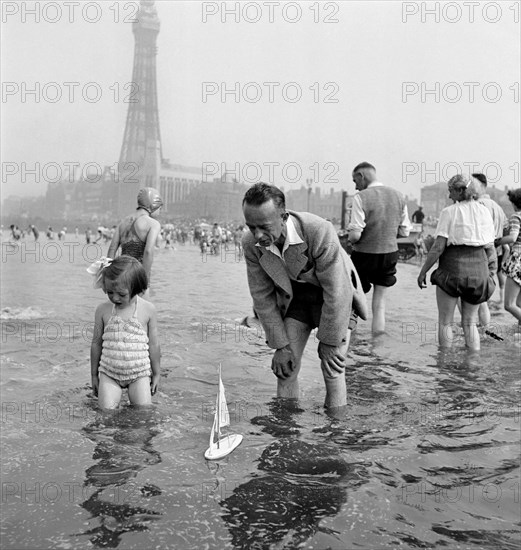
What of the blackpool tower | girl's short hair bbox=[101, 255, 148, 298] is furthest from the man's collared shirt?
the blackpool tower

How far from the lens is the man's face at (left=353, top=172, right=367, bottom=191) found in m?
7.37

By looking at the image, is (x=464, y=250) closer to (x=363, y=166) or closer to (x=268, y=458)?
(x=363, y=166)

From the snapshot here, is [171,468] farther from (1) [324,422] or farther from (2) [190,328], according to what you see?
(2) [190,328]

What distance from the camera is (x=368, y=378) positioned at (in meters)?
5.62

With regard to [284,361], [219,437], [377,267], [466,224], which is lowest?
[219,437]

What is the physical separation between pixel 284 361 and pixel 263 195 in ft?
3.86

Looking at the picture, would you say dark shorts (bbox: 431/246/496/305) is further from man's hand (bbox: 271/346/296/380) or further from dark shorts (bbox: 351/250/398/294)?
man's hand (bbox: 271/346/296/380)

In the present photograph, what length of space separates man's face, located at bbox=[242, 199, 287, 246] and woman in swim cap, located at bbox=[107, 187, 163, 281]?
124 inches

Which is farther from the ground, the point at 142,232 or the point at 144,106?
the point at 144,106

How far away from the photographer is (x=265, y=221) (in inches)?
141

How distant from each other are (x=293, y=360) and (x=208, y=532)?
1610 mm

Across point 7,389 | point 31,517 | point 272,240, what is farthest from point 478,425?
point 7,389

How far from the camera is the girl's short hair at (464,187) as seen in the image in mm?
6160

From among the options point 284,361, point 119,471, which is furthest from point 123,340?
point 119,471
